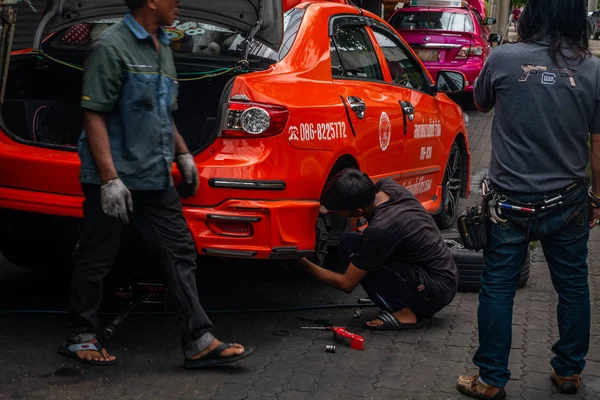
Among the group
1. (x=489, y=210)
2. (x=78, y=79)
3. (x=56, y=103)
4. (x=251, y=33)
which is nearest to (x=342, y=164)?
(x=251, y=33)

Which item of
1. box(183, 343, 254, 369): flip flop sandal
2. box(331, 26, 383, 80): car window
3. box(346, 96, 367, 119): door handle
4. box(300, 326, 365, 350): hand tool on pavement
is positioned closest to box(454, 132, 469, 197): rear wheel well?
box(331, 26, 383, 80): car window

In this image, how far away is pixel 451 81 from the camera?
23.4 feet

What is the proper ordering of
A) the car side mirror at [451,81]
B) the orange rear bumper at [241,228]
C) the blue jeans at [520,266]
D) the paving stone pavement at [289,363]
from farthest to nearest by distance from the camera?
the car side mirror at [451,81]
the orange rear bumper at [241,228]
the paving stone pavement at [289,363]
the blue jeans at [520,266]

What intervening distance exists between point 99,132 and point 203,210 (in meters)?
0.79

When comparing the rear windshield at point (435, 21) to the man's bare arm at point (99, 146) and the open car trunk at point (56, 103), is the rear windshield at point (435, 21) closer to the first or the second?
the open car trunk at point (56, 103)

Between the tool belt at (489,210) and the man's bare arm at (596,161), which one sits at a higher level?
the man's bare arm at (596,161)

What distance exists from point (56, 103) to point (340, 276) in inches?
77.5

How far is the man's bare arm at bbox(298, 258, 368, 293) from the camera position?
5.30 m

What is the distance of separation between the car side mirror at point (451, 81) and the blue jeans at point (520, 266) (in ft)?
9.57

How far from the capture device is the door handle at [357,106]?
5.63 metres

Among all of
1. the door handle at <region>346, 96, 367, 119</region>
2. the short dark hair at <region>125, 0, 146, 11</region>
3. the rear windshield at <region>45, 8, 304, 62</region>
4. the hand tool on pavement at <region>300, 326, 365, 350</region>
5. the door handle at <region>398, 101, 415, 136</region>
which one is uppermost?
the short dark hair at <region>125, 0, 146, 11</region>

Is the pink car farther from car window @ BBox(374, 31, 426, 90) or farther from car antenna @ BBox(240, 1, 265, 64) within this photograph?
car antenna @ BBox(240, 1, 265, 64)

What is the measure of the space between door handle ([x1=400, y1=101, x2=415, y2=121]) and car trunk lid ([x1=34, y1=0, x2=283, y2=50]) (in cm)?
134

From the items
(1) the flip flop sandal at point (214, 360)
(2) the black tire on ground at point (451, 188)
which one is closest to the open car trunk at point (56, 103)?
(1) the flip flop sandal at point (214, 360)
